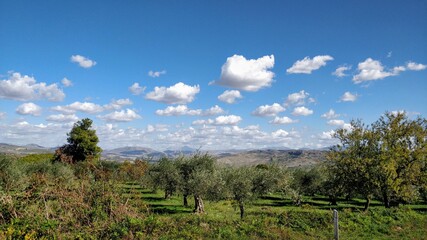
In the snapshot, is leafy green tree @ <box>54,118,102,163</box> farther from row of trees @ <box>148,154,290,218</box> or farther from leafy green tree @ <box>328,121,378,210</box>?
leafy green tree @ <box>328,121,378,210</box>

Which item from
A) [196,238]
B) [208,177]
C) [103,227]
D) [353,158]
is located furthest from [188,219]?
[353,158]

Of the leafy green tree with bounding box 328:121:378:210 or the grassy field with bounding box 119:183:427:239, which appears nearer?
the grassy field with bounding box 119:183:427:239

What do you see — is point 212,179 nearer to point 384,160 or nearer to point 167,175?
point 167,175

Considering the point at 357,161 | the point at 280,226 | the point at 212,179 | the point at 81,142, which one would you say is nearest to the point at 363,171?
the point at 357,161

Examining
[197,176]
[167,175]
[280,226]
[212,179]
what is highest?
[197,176]

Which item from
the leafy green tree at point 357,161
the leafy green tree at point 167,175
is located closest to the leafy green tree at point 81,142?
the leafy green tree at point 167,175

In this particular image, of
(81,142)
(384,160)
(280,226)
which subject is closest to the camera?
(280,226)

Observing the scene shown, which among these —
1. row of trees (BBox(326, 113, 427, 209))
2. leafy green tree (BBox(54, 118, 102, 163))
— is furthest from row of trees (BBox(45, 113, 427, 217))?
leafy green tree (BBox(54, 118, 102, 163))

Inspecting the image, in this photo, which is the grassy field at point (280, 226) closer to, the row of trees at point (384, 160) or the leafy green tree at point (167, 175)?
the row of trees at point (384, 160)

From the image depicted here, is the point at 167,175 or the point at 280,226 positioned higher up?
the point at 167,175

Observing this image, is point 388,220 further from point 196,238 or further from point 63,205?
point 63,205

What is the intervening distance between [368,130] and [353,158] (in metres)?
3.61

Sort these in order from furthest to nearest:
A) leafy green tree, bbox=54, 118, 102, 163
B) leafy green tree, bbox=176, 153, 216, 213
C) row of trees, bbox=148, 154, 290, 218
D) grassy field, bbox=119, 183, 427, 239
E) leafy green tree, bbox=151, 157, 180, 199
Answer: leafy green tree, bbox=54, 118, 102, 163 < leafy green tree, bbox=151, 157, 180, 199 < leafy green tree, bbox=176, 153, 216, 213 < row of trees, bbox=148, 154, 290, 218 < grassy field, bbox=119, 183, 427, 239

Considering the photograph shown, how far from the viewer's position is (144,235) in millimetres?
12836
